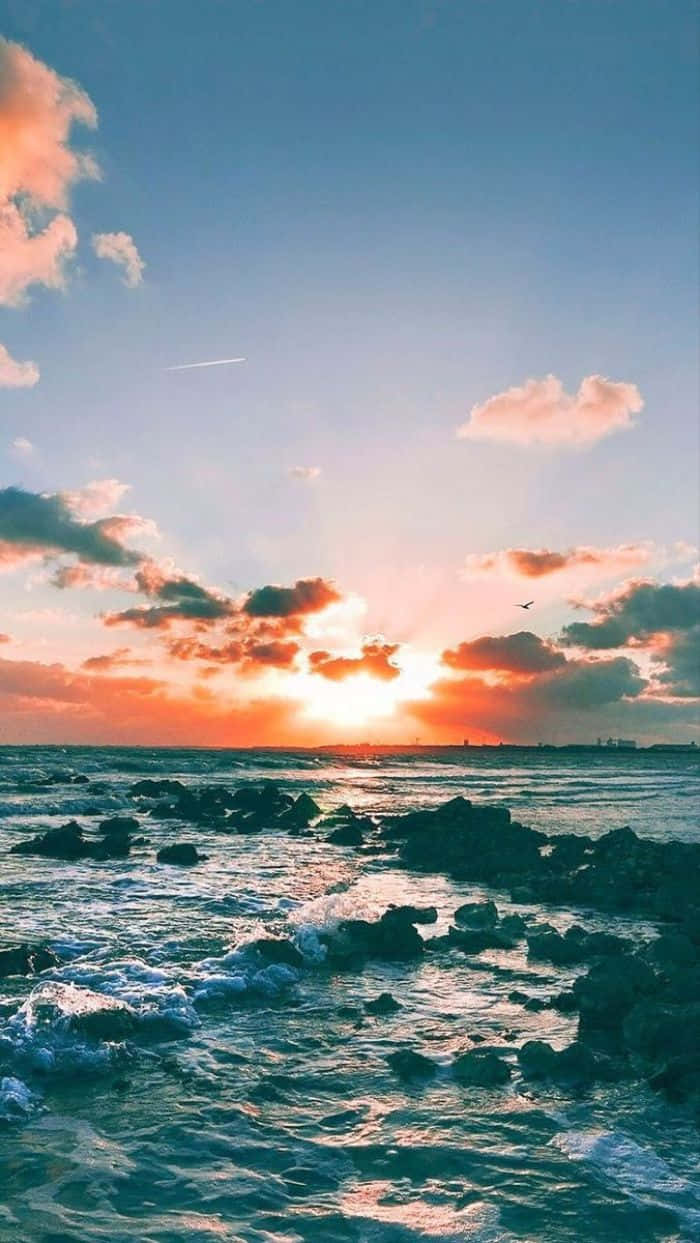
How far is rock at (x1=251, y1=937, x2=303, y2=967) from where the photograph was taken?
1330cm

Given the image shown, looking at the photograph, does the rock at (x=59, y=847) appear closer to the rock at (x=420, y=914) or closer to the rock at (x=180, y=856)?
the rock at (x=180, y=856)

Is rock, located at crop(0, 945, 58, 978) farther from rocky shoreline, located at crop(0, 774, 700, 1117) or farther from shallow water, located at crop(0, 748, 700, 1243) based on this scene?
shallow water, located at crop(0, 748, 700, 1243)

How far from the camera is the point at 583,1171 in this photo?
7371mm

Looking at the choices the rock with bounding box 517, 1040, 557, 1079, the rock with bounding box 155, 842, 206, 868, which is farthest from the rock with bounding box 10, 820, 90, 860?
the rock with bounding box 517, 1040, 557, 1079

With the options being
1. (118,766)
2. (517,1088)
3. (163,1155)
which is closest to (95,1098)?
(163,1155)

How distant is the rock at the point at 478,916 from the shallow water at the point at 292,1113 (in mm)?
2051

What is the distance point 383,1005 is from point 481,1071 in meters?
2.47

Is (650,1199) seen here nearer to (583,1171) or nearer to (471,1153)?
(583,1171)

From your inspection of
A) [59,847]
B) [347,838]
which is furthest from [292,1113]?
[347,838]

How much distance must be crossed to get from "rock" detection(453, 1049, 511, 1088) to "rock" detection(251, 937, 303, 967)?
455 cm

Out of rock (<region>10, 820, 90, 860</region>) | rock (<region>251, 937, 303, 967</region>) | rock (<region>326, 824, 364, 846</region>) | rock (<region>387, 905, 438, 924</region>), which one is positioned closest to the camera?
rock (<region>251, 937, 303, 967</region>)

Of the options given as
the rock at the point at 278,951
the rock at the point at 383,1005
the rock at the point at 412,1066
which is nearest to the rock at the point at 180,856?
the rock at the point at 278,951

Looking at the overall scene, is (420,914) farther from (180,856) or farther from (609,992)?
(180,856)

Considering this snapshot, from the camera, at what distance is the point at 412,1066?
30.3 feet
